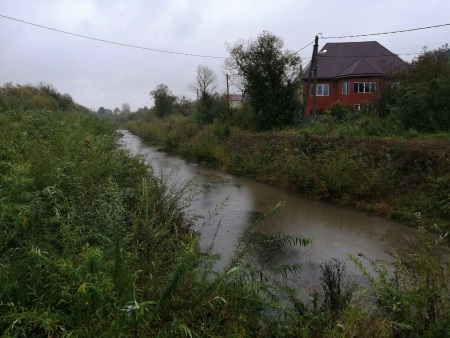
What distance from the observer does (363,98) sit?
2930cm

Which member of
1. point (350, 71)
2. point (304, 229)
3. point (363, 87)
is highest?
point (350, 71)

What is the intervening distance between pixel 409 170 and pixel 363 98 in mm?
21367

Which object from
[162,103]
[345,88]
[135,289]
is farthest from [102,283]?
[162,103]

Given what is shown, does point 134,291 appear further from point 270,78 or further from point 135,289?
point 270,78

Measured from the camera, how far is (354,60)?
100 feet

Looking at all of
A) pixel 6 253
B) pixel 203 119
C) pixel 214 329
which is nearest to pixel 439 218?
pixel 214 329

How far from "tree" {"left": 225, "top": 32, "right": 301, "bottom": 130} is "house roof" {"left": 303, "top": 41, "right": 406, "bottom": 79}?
11495mm

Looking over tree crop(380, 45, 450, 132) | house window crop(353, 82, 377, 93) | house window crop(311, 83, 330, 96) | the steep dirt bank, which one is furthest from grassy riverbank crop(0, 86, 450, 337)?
house window crop(311, 83, 330, 96)

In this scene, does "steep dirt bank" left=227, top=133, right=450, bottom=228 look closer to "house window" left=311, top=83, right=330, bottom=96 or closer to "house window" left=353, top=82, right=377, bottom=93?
"house window" left=353, top=82, right=377, bottom=93

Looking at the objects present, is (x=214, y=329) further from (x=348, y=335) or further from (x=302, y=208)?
(x=302, y=208)

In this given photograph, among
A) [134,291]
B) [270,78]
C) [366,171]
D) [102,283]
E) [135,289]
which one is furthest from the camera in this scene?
[270,78]

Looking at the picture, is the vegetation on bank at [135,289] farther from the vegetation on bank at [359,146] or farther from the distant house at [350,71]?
the distant house at [350,71]

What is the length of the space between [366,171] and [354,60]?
23.4 metres

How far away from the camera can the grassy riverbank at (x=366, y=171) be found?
8578 mm
